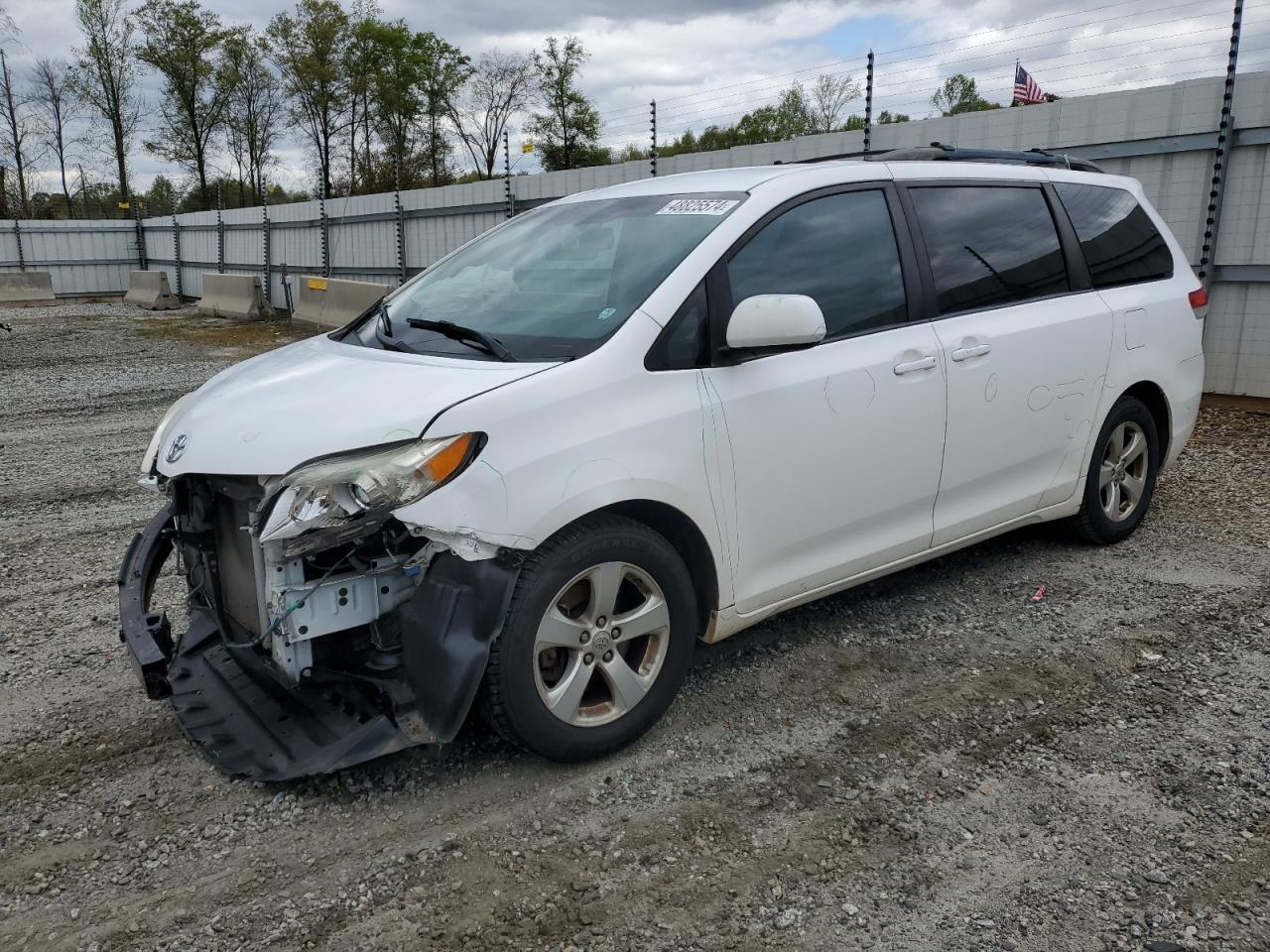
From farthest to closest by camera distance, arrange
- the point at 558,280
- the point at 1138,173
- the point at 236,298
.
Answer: the point at 236,298
the point at 1138,173
the point at 558,280

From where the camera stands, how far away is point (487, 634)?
2783 millimetres

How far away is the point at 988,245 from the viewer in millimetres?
4277

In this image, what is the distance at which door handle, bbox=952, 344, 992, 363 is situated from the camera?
13.0 ft

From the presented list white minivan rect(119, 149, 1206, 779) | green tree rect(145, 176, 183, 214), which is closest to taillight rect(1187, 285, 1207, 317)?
white minivan rect(119, 149, 1206, 779)

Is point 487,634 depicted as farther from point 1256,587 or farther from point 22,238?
point 22,238

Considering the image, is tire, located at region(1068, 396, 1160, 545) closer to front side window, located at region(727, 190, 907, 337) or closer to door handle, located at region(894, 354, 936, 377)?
door handle, located at region(894, 354, 936, 377)

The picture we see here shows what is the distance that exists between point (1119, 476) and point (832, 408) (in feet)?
7.60

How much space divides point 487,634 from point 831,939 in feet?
3.89

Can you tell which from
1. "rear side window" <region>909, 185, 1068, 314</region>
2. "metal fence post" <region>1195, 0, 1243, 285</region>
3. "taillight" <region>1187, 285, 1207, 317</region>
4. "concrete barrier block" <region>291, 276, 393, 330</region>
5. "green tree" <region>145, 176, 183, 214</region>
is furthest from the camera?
"green tree" <region>145, 176, 183, 214</region>

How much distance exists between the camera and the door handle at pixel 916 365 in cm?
376

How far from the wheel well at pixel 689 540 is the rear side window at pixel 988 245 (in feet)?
5.04

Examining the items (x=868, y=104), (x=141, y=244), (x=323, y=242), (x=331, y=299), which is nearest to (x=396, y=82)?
(x=141, y=244)

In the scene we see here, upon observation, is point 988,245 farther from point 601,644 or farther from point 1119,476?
point 601,644

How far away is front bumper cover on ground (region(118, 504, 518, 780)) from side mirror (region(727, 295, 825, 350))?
3.58 feet
